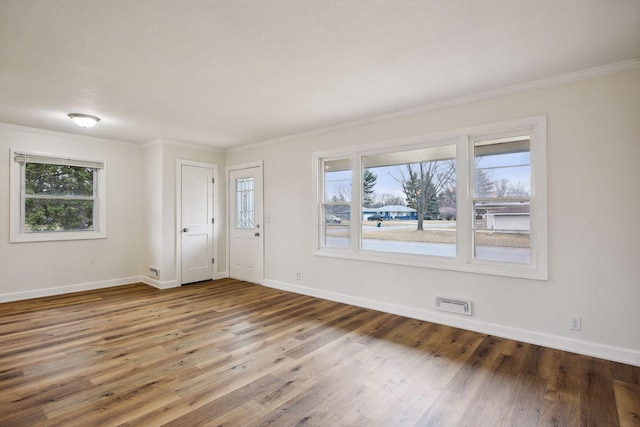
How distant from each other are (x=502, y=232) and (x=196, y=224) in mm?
4874

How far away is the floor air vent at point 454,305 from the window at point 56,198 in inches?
214

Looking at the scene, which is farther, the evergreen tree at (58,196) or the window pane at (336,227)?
the evergreen tree at (58,196)

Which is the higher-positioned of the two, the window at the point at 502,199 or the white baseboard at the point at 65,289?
the window at the point at 502,199

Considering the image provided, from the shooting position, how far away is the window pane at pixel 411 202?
3.82m

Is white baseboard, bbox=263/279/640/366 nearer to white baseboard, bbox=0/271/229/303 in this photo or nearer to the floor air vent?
the floor air vent

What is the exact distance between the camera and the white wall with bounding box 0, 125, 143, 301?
466cm

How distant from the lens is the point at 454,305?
362 cm

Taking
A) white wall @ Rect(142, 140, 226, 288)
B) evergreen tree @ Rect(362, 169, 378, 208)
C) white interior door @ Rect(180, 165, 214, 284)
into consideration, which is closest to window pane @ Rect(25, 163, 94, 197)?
white wall @ Rect(142, 140, 226, 288)

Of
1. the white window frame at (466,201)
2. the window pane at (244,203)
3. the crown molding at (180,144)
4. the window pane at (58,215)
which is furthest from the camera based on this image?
the window pane at (244,203)

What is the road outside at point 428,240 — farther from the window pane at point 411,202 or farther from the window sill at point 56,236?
the window sill at point 56,236

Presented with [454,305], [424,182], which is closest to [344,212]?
[424,182]

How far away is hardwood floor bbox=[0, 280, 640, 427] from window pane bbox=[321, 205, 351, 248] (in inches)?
44.6

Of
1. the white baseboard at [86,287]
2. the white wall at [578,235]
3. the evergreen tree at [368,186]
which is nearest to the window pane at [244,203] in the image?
the white baseboard at [86,287]

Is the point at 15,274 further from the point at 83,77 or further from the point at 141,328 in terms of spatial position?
the point at 83,77
